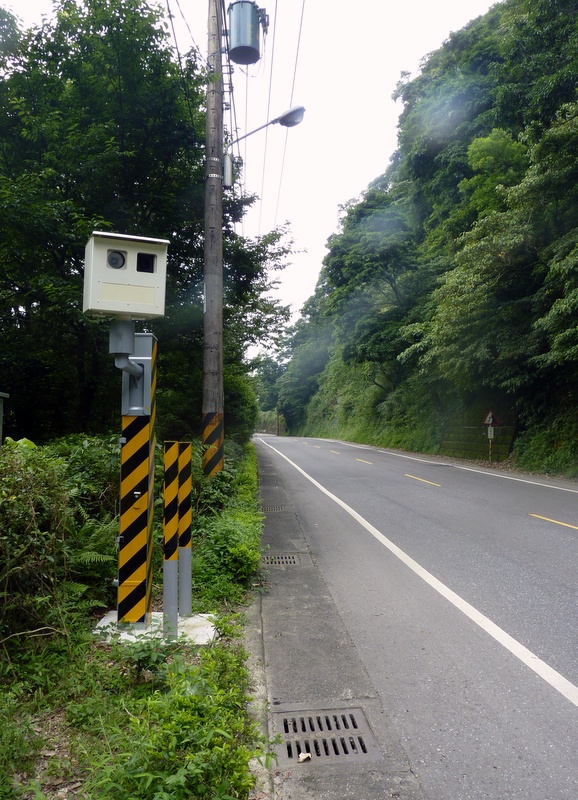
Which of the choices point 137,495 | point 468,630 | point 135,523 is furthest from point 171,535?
point 468,630

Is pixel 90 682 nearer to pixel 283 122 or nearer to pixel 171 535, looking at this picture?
pixel 171 535

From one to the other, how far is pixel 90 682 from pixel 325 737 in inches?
56.5

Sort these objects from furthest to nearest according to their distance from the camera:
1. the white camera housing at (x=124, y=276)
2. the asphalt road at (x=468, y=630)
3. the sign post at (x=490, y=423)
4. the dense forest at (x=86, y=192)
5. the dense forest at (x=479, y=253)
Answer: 1. the sign post at (x=490, y=423)
2. the dense forest at (x=479, y=253)
3. the dense forest at (x=86, y=192)
4. the white camera housing at (x=124, y=276)
5. the asphalt road at (x=468, y=630)

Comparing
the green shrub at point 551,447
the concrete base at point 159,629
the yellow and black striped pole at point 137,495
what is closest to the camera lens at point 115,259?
the yellow and black striped pole at point 137,495

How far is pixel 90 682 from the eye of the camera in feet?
11.0

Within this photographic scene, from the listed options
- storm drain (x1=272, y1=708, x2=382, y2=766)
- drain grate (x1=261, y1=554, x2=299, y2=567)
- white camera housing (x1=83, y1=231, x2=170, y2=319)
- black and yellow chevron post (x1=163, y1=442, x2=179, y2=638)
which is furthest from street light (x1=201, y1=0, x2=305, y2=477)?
storm drain (x1=272, y1=708, x2=382, y2=766)

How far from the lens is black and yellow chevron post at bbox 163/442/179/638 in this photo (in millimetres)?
4062

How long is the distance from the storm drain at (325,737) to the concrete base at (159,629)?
932mm

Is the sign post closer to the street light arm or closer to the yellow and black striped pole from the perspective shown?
the street light arm

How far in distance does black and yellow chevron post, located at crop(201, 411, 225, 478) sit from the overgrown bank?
3575mm

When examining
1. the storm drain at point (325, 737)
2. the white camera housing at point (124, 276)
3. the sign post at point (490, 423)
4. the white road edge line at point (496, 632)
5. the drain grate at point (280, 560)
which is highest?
the white camera housing at point (124, 276)

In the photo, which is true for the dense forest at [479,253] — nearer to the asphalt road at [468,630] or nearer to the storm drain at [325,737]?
the asphalt road at [468,630]

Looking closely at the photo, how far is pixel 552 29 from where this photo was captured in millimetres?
16828

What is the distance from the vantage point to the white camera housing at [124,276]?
3.86 metres
